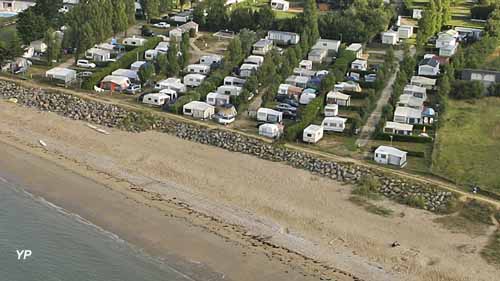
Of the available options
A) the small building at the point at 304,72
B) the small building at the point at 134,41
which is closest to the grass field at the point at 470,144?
the small building at the point at 304,72

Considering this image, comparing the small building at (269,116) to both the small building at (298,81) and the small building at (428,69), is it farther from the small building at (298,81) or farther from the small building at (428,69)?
the small building at (428,69)

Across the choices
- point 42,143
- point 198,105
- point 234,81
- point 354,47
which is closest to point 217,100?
point 198,105

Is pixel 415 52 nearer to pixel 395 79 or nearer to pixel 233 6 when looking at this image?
pixel 395 79

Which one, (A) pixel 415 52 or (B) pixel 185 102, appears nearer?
(B) pixel 185 102

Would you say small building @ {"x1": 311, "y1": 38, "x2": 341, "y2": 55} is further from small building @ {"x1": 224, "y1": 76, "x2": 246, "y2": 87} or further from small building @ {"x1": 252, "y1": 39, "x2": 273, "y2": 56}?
small building @ {"x1": 224, "y1": 76, "x2": 246, "y2": 87}

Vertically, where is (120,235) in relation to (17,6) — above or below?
below

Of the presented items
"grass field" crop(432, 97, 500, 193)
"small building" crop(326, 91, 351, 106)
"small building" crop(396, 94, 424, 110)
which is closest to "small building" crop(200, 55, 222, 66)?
"small building" crop(326, 91, 351, 106)

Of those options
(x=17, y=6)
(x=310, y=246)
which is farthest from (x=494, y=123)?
(x=17, y=6)

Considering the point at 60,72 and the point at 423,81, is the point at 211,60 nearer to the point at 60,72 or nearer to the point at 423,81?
the point at 60,72
